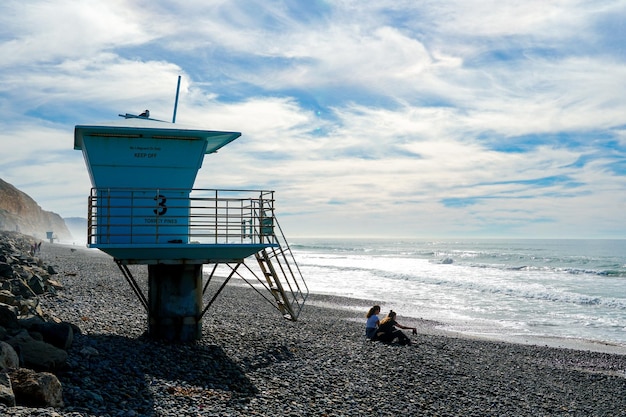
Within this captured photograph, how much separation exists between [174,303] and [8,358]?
5.63 metres

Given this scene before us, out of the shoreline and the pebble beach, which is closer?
the pebble beach

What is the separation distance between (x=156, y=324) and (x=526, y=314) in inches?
821

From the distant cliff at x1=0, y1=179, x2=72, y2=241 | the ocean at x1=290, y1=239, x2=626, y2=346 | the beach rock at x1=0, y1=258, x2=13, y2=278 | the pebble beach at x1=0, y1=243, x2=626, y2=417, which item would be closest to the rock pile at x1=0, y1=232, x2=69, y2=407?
the pebble beach at x1=0, y1=243, x2=626, y2=417

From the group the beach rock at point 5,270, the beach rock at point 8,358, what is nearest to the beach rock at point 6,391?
the beach rock at point 8,358

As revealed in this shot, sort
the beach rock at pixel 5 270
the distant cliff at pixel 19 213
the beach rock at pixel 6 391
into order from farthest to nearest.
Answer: the distant cliff at pixel 19 213
the beach rock at pixel 5 270
the beach rock at pixel 6 391

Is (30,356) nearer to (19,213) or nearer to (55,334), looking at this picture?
(55,334)

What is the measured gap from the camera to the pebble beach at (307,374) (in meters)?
9.96

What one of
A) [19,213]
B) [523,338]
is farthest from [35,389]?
[19,213]

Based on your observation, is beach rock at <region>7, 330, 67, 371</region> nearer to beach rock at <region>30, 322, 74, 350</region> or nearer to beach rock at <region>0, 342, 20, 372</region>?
beach rock at <region>0, 342, 20, 372</region>

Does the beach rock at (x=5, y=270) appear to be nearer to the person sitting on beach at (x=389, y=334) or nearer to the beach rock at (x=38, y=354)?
the beach rock at (x=38, y=354)

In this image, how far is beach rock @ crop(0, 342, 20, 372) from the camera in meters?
8.56

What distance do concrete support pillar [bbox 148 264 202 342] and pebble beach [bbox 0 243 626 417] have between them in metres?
0.49

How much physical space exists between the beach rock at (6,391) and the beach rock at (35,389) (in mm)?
233

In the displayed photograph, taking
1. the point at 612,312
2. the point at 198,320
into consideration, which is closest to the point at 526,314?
the point at 612,312
